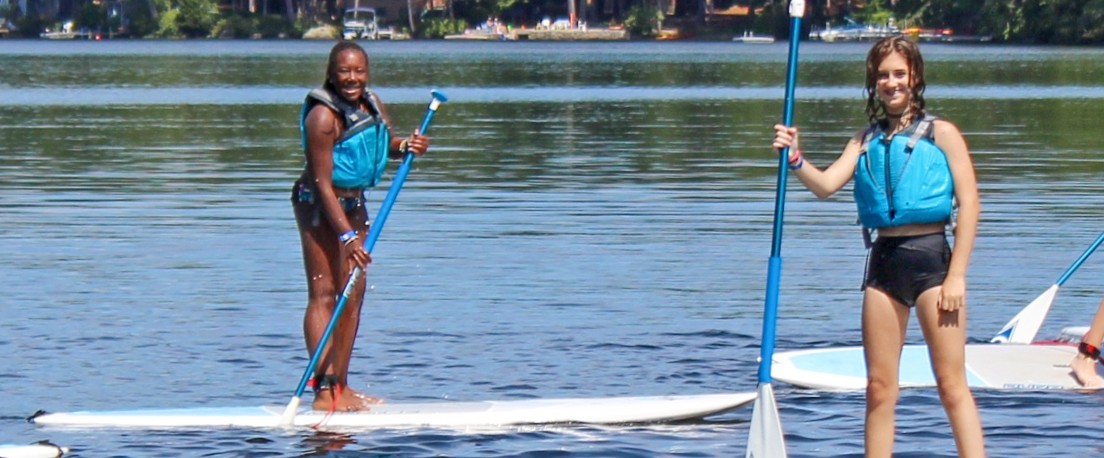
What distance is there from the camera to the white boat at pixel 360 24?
136625 millimetres

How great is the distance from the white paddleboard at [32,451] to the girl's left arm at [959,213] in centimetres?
360

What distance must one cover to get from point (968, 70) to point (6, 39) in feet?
325

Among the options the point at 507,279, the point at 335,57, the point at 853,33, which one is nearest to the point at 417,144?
the point at 335,57

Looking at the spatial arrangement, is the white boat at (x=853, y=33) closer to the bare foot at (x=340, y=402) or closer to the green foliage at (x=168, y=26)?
the green foliage at (x=168, y=26)

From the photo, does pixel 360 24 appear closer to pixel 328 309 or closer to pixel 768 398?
pixel 328 309

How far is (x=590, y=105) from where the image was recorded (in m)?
44.6

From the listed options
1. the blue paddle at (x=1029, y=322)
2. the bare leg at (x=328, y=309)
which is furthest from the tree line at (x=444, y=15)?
the bare leg at (x=328, y=309)

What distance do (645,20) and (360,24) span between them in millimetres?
20204

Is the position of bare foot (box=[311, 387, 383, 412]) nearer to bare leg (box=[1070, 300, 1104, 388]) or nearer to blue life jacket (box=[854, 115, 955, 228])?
blue life jacket (box=[854, 115, 955, 228])

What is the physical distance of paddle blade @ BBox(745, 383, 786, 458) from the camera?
7.21 m

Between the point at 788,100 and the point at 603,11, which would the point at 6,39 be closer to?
the point at 603,11

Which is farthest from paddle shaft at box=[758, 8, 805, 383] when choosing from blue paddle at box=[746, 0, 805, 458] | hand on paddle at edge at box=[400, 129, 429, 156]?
hand on paddle at edge at box=[400, 129, 429, 156]

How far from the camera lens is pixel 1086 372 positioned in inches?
373

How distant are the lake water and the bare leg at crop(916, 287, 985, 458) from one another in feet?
4.46
